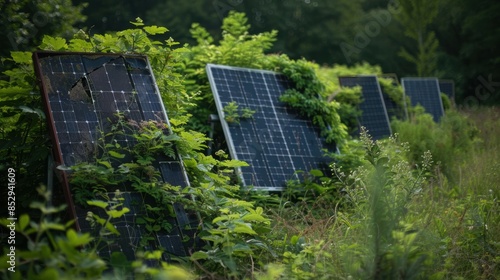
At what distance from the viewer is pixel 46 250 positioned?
3918 millimetres

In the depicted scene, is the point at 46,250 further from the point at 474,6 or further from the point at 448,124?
the point at 474,6

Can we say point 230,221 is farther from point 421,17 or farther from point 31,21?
point 421,17

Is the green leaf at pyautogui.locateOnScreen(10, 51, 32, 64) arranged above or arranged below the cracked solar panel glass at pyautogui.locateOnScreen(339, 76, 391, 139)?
above

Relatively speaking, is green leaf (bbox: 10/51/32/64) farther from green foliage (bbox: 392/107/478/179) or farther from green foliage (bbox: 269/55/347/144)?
green foliage (bbox: 392/107/478/179)

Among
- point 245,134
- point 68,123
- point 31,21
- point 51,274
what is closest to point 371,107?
point 245,134

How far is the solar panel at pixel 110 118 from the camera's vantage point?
17.8 feet

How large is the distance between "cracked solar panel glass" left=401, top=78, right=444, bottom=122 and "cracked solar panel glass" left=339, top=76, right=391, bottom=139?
4.15 metres

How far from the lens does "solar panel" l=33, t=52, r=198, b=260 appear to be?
5.43 metres

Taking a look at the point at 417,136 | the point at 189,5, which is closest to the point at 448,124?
the point at 417,136

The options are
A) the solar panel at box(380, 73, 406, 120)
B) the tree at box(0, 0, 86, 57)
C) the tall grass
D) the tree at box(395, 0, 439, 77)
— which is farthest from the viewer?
the tree at box(395, 0, 439, 77)

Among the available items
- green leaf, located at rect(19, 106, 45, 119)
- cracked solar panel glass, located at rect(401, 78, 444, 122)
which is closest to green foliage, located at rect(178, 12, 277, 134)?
green leaf, located at rect(19, 106, 45, 119)

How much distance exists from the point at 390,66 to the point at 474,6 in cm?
703

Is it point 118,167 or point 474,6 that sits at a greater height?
point 474,6

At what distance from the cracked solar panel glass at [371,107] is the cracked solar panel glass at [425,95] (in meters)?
4.15
